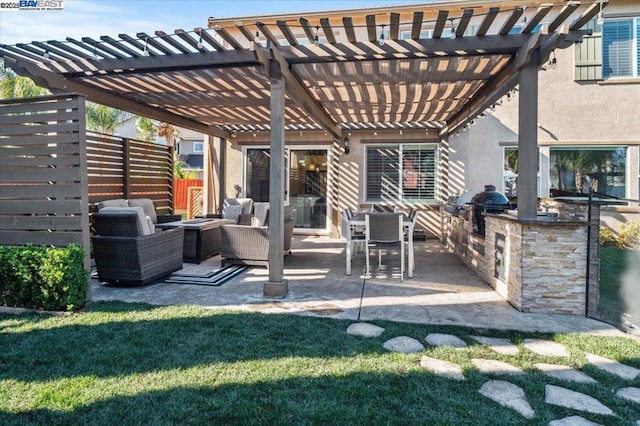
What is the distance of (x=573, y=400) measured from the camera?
7.63ft

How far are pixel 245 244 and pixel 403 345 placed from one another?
139 inches

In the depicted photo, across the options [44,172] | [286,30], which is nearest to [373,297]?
[286,30]

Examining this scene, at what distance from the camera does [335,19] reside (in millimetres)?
9336

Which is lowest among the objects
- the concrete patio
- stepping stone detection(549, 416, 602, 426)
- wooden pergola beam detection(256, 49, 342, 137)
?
stepping stone detection(549, 416, 602, 426)

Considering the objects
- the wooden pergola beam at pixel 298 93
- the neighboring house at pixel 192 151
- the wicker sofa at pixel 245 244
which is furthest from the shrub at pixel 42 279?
the neighboring house at pixel 192 151

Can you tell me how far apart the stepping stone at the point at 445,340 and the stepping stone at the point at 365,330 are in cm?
44

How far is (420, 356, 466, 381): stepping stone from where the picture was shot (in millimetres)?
2615

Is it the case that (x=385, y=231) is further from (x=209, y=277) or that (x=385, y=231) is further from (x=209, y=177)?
(x=209, y=177)

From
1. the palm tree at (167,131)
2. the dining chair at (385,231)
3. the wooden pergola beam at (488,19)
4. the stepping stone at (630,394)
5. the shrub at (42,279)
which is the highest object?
the palm tree at (167,131)

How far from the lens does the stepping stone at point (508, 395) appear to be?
2.22 meters

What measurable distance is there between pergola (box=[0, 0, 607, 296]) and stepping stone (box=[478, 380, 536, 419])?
2.37 metres

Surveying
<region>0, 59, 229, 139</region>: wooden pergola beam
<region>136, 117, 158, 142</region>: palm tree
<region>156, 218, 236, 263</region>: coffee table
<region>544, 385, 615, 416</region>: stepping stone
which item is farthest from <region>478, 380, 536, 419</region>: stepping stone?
<region>136, 117, 158, 142</region>: palm tree

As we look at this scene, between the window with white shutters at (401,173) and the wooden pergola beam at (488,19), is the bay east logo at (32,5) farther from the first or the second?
the window with white shutters at (401,173)

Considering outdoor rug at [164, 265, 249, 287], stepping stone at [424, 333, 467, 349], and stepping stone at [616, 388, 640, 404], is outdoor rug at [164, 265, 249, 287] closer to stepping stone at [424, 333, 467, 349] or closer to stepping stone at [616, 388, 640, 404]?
stepping stone at [424, 333, 467, 349]
